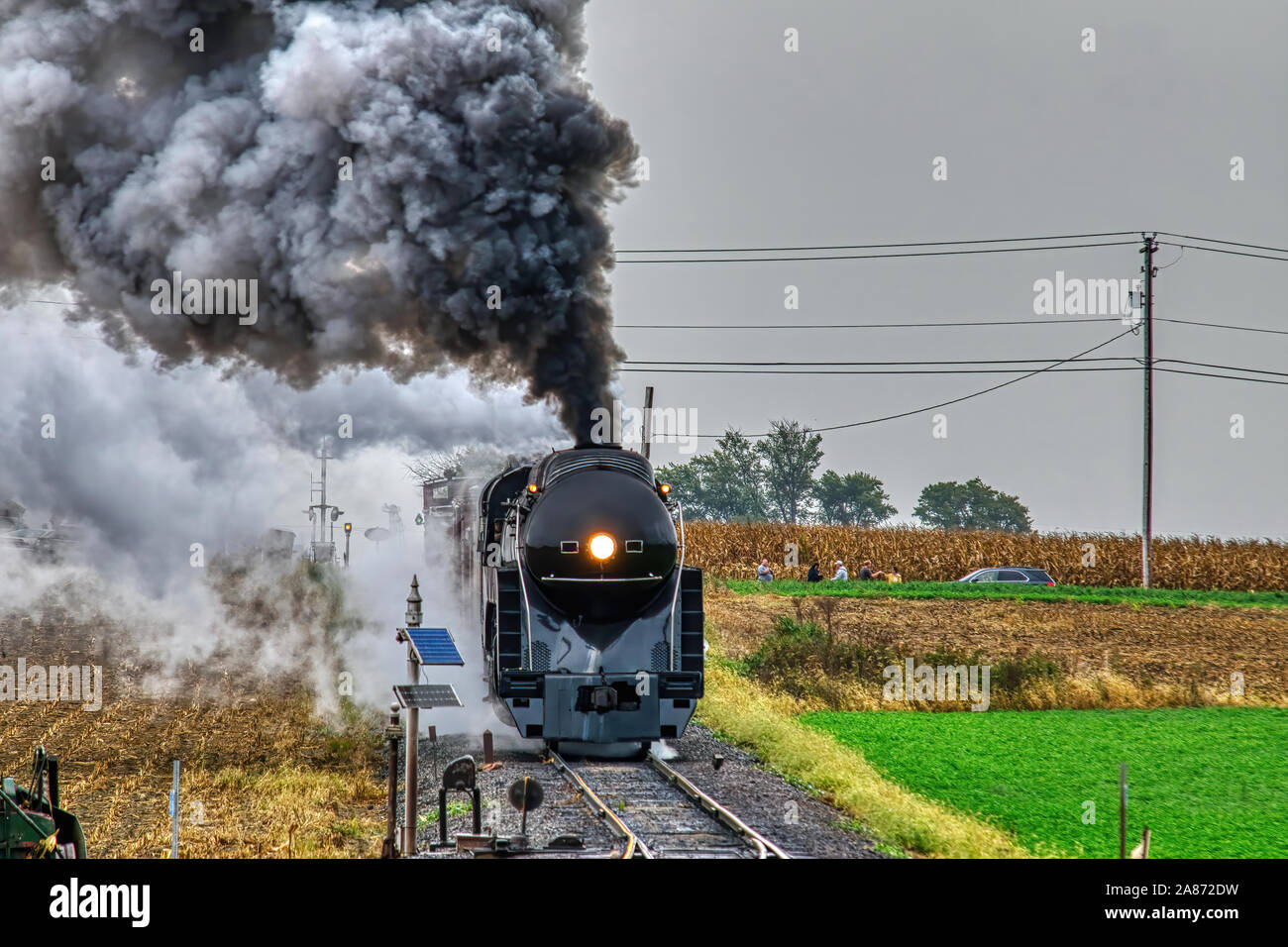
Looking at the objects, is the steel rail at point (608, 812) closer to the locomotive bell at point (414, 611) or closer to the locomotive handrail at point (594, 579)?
the locomotive handrail at point (594, 579)

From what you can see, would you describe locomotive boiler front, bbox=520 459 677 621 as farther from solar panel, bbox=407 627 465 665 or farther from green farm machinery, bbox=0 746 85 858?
green farm machinery, bbox=0 746 85 858

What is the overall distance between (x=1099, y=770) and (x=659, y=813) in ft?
27.7

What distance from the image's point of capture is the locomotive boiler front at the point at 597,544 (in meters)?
14.4

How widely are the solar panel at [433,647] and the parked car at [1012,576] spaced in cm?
3747

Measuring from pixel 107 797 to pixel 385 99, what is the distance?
9810 mm

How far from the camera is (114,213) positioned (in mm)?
17812

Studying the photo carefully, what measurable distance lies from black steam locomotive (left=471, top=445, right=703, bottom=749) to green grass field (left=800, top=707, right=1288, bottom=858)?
411cm

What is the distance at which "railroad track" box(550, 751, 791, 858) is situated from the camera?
11.8 meters
